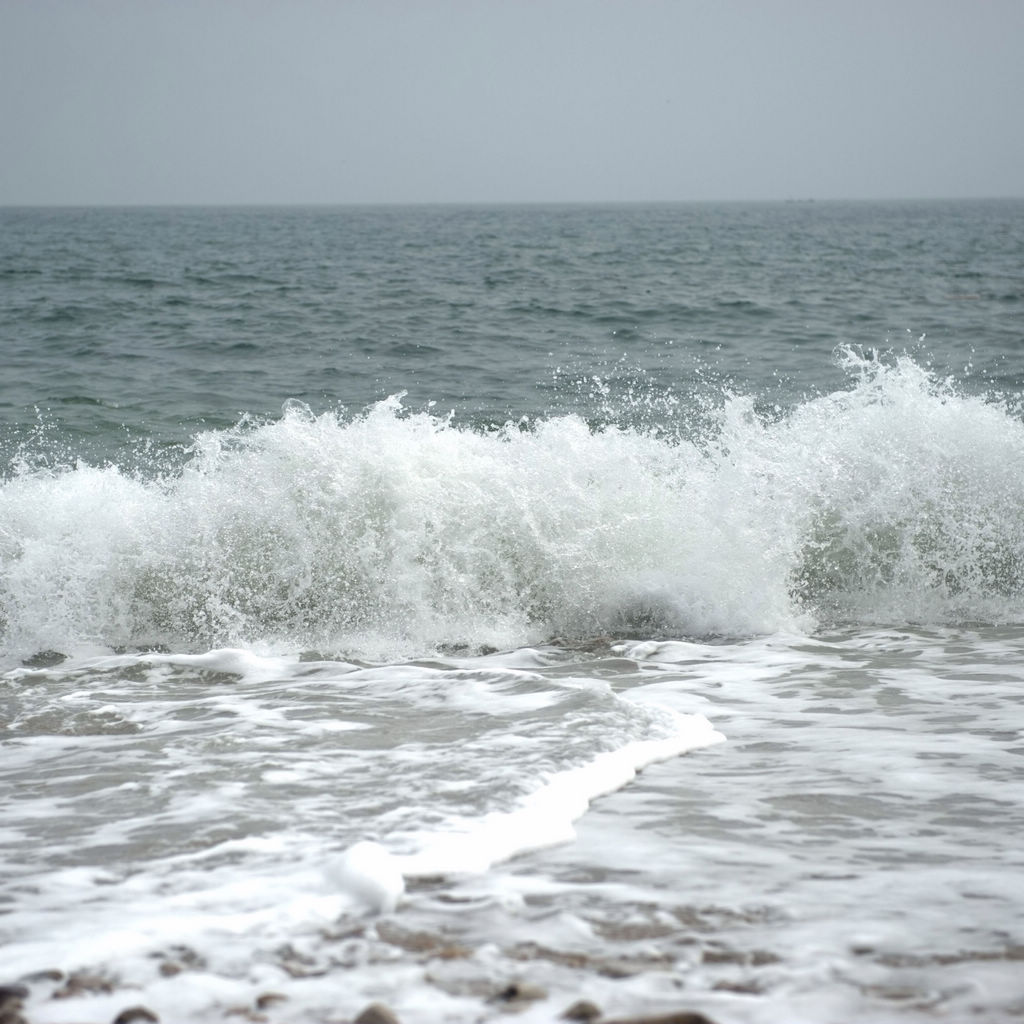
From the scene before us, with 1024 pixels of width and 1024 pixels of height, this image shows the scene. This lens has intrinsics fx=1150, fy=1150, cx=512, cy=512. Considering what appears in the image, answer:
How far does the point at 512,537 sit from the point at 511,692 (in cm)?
203

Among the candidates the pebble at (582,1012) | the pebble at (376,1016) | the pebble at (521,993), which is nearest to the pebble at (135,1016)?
the pebble at (376,1016)

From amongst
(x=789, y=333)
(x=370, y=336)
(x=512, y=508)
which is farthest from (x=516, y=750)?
(x=789, y=333)

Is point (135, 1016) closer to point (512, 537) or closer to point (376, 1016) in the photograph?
point (376, 1016)

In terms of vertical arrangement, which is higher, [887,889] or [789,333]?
[789,333]

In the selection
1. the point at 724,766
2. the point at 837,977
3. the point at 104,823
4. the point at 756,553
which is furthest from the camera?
the point at 756,553

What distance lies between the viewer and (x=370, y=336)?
1581 centimetres

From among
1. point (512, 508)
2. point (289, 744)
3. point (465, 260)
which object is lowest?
point (289, 744)

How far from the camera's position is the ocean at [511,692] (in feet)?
8.46

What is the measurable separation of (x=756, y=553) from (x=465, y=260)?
24.8 m

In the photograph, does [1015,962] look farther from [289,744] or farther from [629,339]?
[629,339]

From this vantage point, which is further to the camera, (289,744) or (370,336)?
(370,336)

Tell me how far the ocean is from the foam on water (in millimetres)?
23

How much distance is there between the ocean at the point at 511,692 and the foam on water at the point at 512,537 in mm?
23

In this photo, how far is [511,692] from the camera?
4.84 metres
